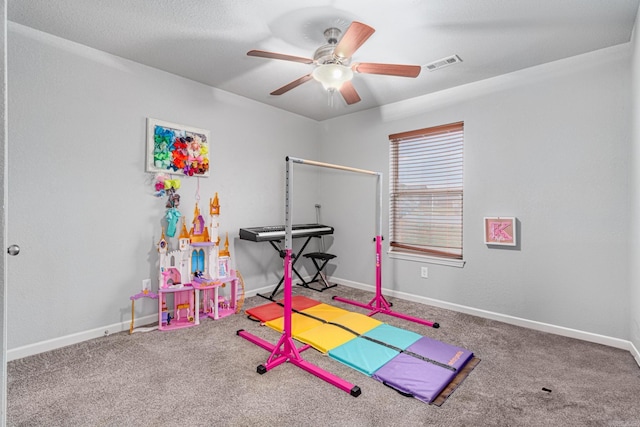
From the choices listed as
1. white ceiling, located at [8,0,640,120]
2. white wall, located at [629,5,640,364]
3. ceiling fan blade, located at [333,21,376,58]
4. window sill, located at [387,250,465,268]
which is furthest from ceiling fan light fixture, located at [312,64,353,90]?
window sill, located at [387,250,465,268]

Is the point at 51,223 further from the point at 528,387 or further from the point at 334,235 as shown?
the point at 528,387

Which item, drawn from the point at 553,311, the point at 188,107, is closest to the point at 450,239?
the point at 553,311

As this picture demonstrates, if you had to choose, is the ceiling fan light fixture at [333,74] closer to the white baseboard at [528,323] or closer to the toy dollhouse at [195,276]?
the toy dollhouse at [195,276]

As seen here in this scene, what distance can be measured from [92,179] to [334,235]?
3.16 metres

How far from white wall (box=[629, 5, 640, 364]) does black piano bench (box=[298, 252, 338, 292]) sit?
9.81 ft

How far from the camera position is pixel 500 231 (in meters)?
3.29

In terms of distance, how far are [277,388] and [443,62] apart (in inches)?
124

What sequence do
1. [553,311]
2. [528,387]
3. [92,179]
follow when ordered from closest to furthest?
[528,387] < [92,179] < [553,311]

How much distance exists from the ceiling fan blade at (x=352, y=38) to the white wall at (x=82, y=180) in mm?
2082

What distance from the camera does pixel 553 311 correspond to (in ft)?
9.85

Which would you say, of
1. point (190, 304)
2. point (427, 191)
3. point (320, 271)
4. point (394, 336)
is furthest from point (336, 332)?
point (427, 191)

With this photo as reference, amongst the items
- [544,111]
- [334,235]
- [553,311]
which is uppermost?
[544,111]

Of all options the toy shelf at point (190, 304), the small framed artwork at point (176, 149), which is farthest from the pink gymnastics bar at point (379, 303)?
the small framed artwork at point (176, 149)

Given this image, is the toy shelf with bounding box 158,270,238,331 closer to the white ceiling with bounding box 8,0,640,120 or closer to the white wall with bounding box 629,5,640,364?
the white ceiling with bounding box 8,0,640,120
